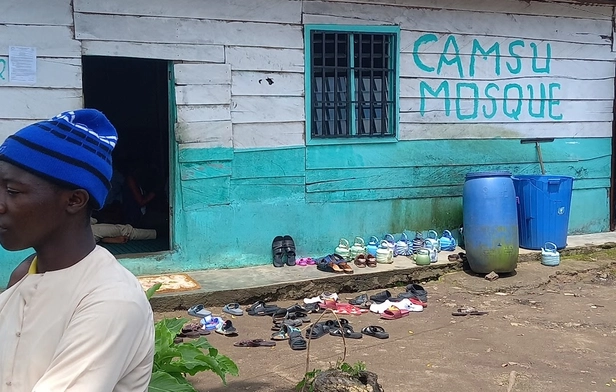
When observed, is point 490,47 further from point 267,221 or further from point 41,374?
point 41,374

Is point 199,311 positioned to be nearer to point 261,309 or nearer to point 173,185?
point 261,309

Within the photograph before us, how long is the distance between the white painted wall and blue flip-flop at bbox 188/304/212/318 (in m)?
1.67

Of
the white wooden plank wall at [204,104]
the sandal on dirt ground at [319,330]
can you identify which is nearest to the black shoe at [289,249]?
the white wooden plank wall at [204,104]

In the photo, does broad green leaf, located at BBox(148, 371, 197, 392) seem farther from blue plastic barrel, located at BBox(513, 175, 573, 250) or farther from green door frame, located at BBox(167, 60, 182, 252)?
blue plastic barrel, located at BBox(513, 175, 573, 250)

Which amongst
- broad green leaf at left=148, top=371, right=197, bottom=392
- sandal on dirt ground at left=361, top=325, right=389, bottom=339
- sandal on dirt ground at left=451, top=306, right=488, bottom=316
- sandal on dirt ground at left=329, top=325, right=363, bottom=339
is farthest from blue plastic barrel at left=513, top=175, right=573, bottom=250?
broad green leaf at left=148, top=371, right=197, bottom=392

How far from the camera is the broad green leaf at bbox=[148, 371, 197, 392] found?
2957mm

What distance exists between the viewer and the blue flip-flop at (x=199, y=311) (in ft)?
18.6

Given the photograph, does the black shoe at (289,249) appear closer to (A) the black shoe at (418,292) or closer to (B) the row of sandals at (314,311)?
(B) the row of sandals at (314,311)

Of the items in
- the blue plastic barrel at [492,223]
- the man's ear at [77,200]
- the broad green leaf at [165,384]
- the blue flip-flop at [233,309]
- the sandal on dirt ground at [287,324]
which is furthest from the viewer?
the blue plastic barrel at [492,223]

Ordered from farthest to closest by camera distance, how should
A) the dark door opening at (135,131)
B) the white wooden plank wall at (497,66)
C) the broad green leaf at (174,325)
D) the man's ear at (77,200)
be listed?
1. the dark door opening at (135,131)
2. the white wooden plank wall at (497,66)
3. the broad green leaf at (174,325)
4. the man's ear at (77,200)

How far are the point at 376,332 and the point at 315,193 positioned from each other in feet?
7.11

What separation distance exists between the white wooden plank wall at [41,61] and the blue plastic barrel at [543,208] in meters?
4.96

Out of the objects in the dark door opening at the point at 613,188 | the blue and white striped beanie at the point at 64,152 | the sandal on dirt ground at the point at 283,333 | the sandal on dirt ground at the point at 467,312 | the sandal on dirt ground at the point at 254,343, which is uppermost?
the blue and white striped beanie at the point at 64,152

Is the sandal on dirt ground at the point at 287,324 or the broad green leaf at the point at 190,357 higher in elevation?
the broad green leaf at the point at 190,357
